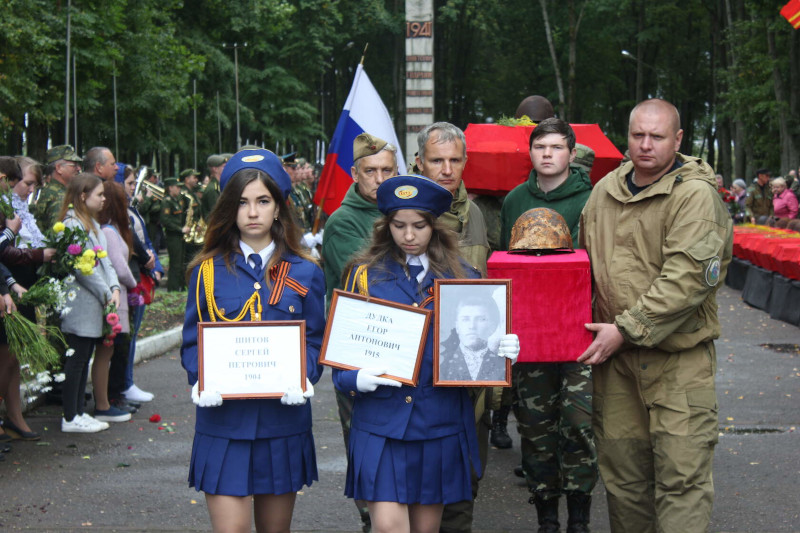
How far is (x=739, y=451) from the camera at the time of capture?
7.70 metres

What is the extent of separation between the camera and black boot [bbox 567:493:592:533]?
5637 mm

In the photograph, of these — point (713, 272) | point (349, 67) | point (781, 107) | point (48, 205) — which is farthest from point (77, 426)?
point (349, 67)

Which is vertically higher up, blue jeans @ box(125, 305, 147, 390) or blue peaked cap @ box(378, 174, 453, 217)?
blue peaked cap @ box(378, 174, 453, 217)

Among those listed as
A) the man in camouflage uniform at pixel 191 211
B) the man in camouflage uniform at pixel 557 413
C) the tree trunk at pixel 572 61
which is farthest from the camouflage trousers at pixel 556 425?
the tree trunk at pixel 572 61

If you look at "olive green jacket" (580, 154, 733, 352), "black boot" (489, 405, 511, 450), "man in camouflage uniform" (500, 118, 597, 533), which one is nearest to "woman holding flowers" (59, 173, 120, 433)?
"black boot" (489, 405, 511, 450)

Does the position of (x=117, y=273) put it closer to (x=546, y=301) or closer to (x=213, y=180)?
(x=546, y=301)

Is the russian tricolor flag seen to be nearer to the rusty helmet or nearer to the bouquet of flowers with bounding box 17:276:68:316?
the bouquet of flowers with bounding box 17:276:68:316

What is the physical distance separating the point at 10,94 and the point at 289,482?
55.1 feet

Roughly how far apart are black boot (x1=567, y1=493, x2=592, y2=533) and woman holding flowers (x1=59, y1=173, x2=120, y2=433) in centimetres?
426

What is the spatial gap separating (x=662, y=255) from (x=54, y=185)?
6.23 m

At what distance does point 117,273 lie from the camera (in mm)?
8648

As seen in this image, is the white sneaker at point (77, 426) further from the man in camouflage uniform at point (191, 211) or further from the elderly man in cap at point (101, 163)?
the man in camouflage uniform at point (191, 211)

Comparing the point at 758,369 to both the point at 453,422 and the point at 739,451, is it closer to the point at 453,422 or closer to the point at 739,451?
the point at 739,451

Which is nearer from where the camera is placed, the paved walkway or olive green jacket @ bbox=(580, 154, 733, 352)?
olive green jacket @ bbox=(580, 154, 733, 352)
